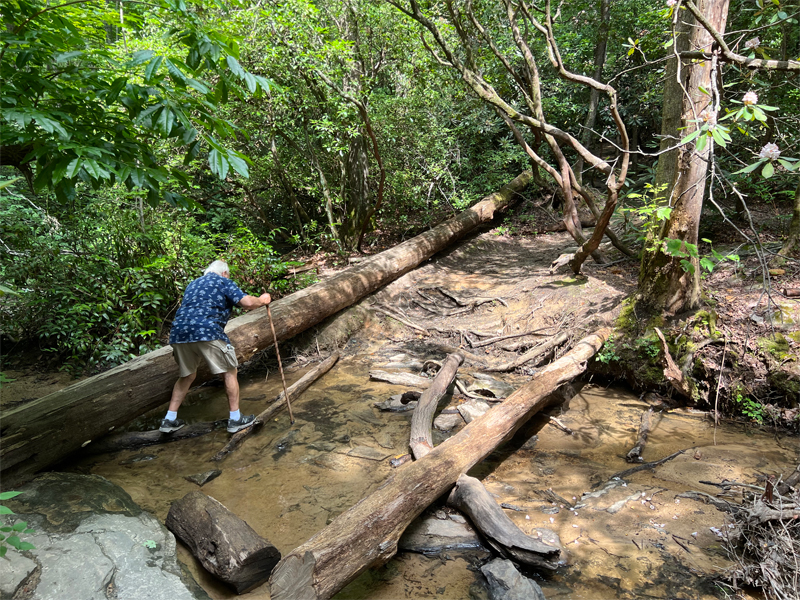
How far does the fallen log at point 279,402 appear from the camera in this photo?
425 cm

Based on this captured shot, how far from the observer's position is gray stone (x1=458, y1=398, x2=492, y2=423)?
4.66m

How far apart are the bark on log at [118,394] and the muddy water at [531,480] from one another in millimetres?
388

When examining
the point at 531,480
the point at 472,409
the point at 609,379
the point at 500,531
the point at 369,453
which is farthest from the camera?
the point at 609,379

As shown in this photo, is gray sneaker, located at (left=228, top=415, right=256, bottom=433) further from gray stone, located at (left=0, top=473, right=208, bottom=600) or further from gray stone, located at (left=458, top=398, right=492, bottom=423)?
gray stone, located at (left=458, top=398, right=492, bottom=423)

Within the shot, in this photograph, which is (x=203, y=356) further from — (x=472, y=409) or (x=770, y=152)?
(x=770, y=152)

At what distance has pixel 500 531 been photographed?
2.87 meters

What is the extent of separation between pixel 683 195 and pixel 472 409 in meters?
3.03

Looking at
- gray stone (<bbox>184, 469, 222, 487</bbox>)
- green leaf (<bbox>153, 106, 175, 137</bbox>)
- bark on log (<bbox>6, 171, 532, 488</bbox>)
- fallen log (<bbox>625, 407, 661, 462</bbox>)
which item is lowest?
fallen log (<bbox>625, 407, 661, 462</bbox>)

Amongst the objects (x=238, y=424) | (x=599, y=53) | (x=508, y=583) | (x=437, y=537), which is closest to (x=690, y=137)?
(x=508, y=583)

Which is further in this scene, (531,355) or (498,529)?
(531,355)

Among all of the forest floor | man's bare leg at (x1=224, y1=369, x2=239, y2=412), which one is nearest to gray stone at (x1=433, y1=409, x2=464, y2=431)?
the forest floor

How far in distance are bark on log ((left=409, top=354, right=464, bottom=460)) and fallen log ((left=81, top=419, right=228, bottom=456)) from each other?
208 centimetres

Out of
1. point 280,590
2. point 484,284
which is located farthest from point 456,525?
point 484,284

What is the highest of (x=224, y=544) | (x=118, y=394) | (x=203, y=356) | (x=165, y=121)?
(x=165, y=121)
